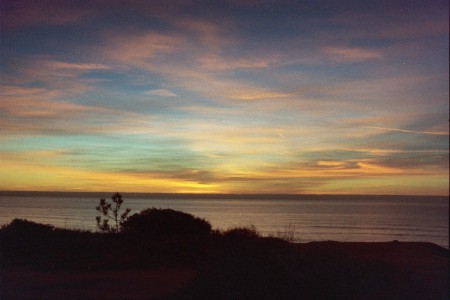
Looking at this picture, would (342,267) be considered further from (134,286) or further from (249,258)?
(134,286)

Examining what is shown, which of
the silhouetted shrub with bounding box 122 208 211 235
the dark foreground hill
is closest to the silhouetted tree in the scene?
the silhouetted shrub with bounding box 122 208 211 235

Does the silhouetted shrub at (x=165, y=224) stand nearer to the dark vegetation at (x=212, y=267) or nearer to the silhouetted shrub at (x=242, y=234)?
the silhouetted shrub at (x=242, y=234)

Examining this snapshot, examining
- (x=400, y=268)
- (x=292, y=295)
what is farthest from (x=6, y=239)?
(x=400, y=268)

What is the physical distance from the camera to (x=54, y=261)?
12.5 meters

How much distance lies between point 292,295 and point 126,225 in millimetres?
10818

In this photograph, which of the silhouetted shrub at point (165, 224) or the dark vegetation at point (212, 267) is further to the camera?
the silhouetted shrub at point (165, 224)

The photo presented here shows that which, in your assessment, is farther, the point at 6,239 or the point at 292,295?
the point at 6,239

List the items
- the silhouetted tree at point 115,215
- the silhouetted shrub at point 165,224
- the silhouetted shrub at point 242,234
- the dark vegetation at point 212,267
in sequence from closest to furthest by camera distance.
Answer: the dark vegetation at point 212,267, the silhouetted shrub at point 242,234, the silhouetted shrub at point 165,224, the silhouetted tree at point 115,215

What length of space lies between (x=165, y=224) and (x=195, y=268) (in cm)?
625

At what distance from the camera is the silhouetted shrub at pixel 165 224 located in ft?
59.3

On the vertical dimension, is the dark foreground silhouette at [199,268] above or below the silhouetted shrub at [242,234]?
below

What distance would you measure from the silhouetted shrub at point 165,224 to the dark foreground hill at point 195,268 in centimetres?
260

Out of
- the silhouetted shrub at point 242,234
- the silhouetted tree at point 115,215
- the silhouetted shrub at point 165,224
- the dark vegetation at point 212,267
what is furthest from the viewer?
the silhouetted tree at point 115,215

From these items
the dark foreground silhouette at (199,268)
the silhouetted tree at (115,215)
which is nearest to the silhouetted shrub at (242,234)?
the dark foreground silhouette at (199,268)
